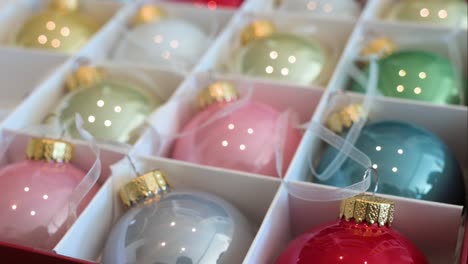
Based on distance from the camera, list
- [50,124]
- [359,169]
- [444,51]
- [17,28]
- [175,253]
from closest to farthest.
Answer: [175,253] < [359,169] < [50,124] < [444,51] < [17,28]

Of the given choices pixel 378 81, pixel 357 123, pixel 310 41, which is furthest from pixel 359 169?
pixel 310 41

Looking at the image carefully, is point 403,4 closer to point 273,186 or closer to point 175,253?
point 273,186

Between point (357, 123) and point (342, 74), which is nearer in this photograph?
point (357, 123)

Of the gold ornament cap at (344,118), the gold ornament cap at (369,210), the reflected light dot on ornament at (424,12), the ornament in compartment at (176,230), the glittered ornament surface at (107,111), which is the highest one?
the reflected light dot on ornament at (424,12)

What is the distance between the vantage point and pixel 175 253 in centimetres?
80

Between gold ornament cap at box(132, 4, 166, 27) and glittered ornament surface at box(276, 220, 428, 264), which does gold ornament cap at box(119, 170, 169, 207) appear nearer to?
glittered ornament surface at box(276, 220, 428, 264)

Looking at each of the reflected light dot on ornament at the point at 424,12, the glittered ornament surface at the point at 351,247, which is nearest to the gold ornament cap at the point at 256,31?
the reflected light dot on ornament at the point at 424,12

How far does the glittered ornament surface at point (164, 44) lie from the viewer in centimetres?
124

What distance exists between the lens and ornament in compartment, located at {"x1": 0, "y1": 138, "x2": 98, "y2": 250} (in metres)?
0.87

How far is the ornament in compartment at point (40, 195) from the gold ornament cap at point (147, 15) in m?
0.42

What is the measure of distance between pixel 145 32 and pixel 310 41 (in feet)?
0.96

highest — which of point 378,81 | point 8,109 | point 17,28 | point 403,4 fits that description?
point 403,4

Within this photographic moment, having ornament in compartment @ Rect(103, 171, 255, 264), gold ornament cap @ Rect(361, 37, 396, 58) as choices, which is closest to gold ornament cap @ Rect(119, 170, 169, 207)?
ornament in compartment @ Rect(103, 171, 255, 264)

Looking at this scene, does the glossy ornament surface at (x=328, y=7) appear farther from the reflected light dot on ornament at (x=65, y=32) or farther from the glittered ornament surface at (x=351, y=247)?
the glittered ornament surface at (x=351, y=247)
